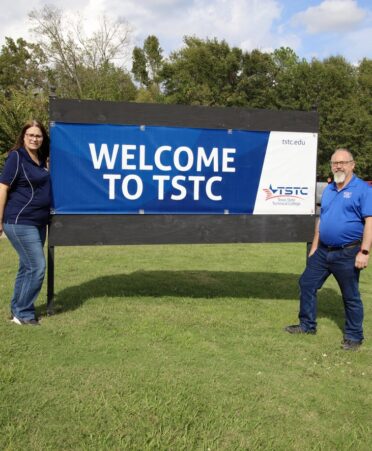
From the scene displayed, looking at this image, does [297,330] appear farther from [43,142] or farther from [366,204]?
[43,142]

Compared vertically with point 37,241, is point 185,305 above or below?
below

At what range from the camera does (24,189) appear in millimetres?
4781

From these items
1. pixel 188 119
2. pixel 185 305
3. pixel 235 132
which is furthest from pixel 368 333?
pixel 188 119

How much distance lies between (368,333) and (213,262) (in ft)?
12.9

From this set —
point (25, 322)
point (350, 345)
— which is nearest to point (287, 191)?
point (350, 345)

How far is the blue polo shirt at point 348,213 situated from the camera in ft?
14.7

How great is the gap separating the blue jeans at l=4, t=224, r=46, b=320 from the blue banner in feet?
1.63

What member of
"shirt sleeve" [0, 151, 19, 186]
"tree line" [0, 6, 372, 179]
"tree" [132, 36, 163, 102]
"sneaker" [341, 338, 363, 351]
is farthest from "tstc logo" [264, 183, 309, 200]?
"tree" [132, 36, 163, 102]

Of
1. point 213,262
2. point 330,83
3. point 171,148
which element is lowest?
point 213,262

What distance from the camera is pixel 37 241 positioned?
4840 millimetres

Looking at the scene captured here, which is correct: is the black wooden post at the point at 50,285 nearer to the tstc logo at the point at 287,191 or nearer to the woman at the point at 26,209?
the woman at the point at 26,209

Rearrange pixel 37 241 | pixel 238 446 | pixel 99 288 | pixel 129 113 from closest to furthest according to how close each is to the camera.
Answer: pixel 238 446 → pixel 37 241 → pixel 129 113 → pixel 99 288

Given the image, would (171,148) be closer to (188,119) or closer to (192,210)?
(188,119)

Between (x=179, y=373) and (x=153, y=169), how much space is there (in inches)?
91.9
